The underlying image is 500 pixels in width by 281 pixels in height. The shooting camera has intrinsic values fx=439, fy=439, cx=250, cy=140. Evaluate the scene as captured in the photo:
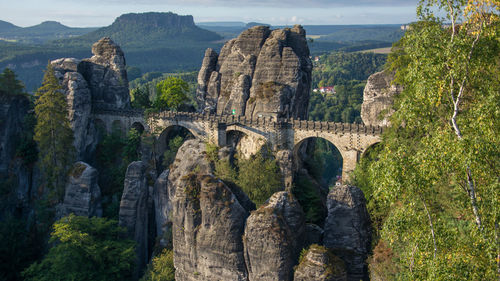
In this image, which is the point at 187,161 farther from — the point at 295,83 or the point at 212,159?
the point at 295,83

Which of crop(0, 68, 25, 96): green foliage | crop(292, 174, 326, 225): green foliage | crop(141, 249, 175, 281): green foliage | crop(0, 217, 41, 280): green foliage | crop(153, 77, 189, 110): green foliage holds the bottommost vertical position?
crop(0, 217, 41, 280): green foliage

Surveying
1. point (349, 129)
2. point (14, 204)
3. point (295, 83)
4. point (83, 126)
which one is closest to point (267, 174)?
point (349, 129)

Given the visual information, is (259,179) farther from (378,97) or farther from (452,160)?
(452,160)

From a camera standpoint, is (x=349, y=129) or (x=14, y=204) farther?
(x=14, y=204)

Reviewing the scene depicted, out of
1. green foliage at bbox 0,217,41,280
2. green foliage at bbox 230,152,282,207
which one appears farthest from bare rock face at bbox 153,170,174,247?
green foliage at bbox 0,217,41,280

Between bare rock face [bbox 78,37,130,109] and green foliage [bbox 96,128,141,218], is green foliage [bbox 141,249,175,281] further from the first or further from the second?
bare rock face [bbox 78,37,130,109]
